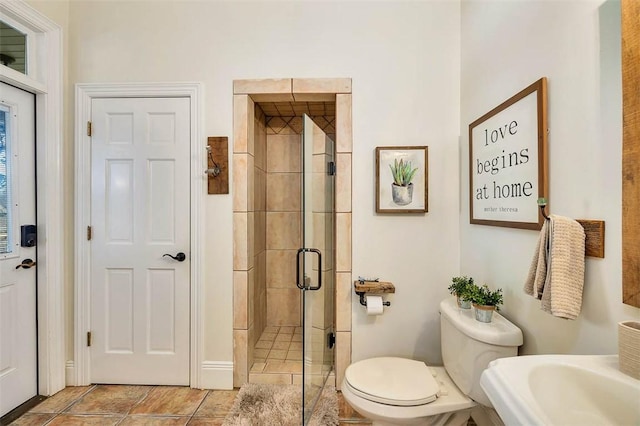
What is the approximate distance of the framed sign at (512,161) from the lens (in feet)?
3.79

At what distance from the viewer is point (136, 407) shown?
1.76 metres

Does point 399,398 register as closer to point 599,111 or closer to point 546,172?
point 546,172

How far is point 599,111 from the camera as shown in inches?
36.1

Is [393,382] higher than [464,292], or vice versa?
[464,292]

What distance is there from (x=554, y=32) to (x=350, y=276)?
156 centimetres

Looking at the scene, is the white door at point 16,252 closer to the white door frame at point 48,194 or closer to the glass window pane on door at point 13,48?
the white door frame at point 48,194

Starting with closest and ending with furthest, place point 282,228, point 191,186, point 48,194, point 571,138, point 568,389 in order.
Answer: point 568,389 < point 571,138 < point 48,194 < point 191,186 < point 282,228

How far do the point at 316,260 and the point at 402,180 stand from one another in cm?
79

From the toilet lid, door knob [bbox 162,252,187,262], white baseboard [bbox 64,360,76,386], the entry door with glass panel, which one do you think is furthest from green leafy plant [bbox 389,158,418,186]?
white baseboard [bbox 64,360,76,386]

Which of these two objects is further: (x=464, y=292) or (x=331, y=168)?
(x=331, y=168)

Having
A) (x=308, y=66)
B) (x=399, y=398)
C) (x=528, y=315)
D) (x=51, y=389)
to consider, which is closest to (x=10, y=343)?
(x=51, y=389)

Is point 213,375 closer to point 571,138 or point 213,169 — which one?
point 213,169

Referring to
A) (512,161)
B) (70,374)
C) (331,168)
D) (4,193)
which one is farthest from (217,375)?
(512,161)

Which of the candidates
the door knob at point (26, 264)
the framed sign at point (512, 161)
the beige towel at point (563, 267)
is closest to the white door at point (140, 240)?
the door knob at point (26, 264)
